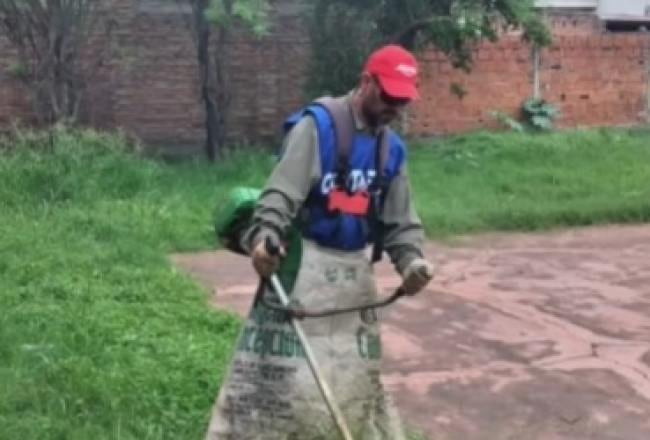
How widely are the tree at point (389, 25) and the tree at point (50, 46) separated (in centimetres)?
244

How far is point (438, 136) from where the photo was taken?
15227 mm

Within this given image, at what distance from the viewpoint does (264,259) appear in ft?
12.7

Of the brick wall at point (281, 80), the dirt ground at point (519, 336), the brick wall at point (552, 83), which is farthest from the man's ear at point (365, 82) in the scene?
the brick wall at point (552, 83)

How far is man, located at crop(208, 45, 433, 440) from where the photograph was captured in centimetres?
397

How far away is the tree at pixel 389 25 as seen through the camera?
13.5m

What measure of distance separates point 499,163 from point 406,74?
939 centimetres

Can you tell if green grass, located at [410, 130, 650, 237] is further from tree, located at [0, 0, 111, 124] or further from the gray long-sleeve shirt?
the gray long-sleeve shirt

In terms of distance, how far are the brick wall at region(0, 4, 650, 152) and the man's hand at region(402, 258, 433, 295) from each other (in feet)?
32.1

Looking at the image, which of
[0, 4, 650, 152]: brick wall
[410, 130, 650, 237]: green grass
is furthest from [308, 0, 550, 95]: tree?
[410, 130, 650, 237]: green grass

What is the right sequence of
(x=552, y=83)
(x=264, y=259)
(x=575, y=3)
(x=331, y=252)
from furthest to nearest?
(x=575, y=3) → (x=552, y=83) → (x=331, y=252) → (x=264, y=259)

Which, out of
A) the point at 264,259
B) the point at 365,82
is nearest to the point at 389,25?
the point at 365,82

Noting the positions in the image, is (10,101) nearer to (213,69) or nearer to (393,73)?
(213,69)

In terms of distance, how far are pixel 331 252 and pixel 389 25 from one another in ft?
32.1

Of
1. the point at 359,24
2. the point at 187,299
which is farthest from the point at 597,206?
the point at 187,299
